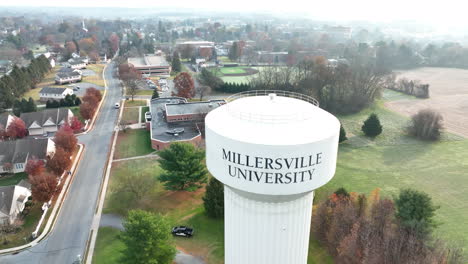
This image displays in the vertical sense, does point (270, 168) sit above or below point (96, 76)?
above

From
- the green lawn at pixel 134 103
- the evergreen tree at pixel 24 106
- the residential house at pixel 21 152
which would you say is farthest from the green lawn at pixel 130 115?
the evergreen tree at pixel 24 106

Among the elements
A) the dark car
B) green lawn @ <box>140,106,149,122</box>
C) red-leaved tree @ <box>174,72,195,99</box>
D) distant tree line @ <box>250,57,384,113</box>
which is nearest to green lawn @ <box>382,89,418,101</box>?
distant tree line @ <box>250,57,384,113</box>

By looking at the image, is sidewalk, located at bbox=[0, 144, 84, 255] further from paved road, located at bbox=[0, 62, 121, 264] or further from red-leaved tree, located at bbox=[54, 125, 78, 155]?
red-leaved tree, located at bbox=[54, 125, 78, 155]

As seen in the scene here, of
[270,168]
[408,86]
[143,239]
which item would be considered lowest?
A: [143,239]

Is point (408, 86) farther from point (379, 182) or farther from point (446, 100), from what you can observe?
point (379, 182)

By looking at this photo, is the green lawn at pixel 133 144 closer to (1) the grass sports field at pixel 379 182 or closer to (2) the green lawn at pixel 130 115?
(1) the grass sports field at pixel 379 182

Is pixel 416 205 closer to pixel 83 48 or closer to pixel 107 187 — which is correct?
pixel 107 187

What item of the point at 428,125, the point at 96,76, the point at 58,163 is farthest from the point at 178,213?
the point at 96,76

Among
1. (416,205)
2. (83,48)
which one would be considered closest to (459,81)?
(416,205)
